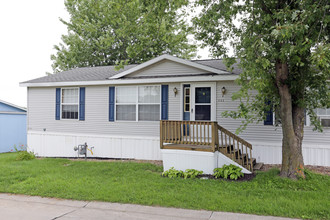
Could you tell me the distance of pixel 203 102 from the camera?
928cm

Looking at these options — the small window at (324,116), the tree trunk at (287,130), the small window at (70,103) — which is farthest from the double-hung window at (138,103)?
the small window at (324,116)

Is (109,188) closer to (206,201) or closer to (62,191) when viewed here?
(62,191)

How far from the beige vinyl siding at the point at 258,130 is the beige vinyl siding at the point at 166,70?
1.23 m

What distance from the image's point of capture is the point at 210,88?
9.23 m

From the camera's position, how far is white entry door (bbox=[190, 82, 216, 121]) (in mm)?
9164

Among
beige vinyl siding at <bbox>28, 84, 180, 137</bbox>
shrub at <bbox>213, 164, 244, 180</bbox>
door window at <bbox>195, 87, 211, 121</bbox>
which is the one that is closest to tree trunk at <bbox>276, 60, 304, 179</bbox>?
shrub at <bbox>213, 164, 244, 180</bbox>

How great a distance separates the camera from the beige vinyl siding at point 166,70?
9.50m

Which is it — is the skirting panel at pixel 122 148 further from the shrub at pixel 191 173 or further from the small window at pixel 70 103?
the small window at pixel 70 103

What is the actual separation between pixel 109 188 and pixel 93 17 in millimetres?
19076

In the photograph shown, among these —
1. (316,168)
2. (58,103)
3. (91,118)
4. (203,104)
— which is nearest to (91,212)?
(203,104)

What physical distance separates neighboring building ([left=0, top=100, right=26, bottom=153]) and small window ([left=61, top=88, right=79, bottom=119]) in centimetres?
611

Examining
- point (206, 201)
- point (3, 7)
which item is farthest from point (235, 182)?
point (3, 7)

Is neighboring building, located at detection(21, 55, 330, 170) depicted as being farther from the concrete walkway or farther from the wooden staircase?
the concrete walkway

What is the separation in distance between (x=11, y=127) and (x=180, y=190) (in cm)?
1371
